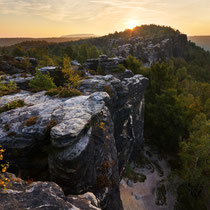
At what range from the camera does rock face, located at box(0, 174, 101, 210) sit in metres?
8.03

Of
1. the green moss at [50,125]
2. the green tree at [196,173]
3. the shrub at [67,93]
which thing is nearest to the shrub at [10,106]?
the shrub at [67,93]

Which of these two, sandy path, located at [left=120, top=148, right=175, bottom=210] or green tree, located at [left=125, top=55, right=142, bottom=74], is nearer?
sandy path, located at [left=120, top=148, right=175, bottom=210]

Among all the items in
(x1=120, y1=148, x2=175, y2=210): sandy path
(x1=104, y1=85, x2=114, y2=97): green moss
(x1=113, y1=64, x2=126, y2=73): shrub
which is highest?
(x1=113, y1=64, x2=126, y2=73): shrub

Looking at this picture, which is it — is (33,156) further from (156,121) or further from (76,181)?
(156,121)

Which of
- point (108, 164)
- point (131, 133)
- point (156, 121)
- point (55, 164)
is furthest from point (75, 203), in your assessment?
point (156, 121)

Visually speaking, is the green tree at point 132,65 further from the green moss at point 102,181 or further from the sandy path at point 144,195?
the green moss at point 102,181

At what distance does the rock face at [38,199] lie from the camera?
803cm

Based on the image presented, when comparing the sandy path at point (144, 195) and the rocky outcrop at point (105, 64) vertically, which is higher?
the rocky outcrop at point (105, 64)

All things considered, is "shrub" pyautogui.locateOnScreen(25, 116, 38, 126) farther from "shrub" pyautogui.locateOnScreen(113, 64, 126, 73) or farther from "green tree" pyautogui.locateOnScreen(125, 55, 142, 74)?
"green tree" pyautogui.locateOnScreen(125, 55, 142, 74)

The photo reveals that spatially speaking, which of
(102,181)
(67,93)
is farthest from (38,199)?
(67,93)

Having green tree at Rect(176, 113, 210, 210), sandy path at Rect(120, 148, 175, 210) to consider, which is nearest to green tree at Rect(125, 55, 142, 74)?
green tree at Rect(176, 113, 210, 210)

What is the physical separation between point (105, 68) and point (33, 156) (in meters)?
36.0

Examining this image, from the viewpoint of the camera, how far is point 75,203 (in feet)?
29.9

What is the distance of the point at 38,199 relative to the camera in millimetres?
8492
